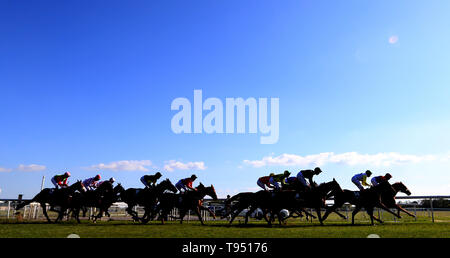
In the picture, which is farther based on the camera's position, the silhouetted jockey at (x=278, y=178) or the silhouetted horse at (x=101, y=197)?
the silhouetted horse at (x=101, y=197)

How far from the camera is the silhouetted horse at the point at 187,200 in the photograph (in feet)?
44.4

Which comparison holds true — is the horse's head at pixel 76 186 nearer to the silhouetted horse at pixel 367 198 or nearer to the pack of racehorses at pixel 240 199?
the pack of racehorses at pixel 240 199

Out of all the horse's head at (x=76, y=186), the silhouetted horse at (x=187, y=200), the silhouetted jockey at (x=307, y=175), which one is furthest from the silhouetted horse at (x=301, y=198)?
the horse's head at (x=76, y=186)

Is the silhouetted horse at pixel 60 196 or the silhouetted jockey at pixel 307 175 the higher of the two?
the silhouetted jockey at pixel 307 175

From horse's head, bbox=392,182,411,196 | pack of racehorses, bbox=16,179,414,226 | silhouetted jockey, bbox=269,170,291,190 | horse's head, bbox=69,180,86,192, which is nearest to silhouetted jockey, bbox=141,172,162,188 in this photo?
pack of racehorses, bbox=16,179,414,226

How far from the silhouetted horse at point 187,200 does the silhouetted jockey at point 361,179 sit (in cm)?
552

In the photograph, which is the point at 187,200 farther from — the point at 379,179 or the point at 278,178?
the point at 379,179

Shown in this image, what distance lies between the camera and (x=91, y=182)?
15578mm

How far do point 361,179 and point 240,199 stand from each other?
4723mm

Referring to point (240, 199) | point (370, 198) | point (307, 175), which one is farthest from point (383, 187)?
point (240, 199)

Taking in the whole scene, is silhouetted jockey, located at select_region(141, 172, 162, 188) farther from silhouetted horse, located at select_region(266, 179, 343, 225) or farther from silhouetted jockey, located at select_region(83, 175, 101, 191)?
silhouetted horse, located at select_region(266, 179, 343, 225)

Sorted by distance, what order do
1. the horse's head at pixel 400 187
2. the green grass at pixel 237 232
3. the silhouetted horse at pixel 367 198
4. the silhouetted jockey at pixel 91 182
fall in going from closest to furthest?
the green grass at pixel 237 232 → the silhouetted horse at pixel 367 198 → the horse's head at pixel 400 187 → the silhouetted jockey at pixel 91 182
